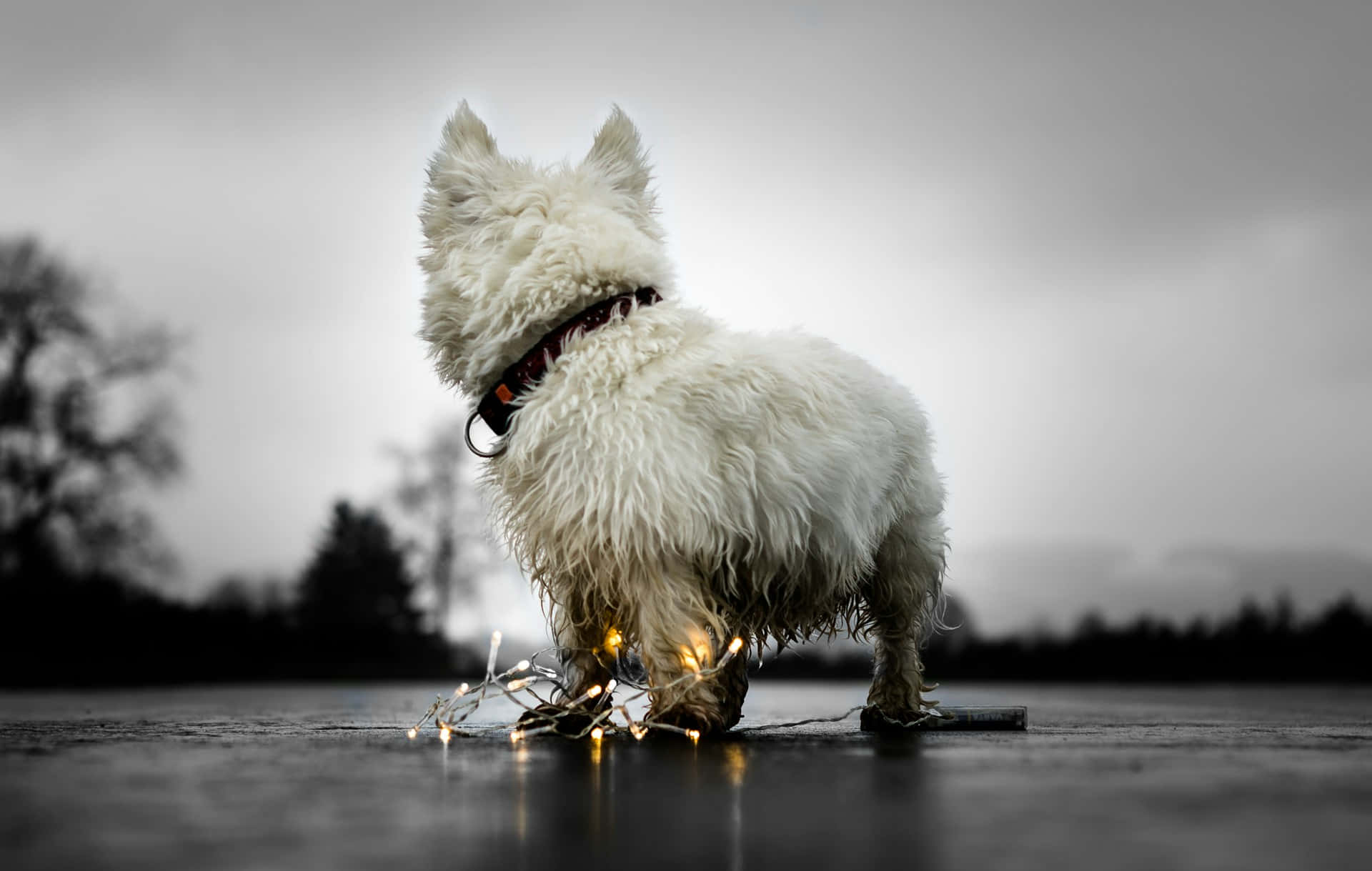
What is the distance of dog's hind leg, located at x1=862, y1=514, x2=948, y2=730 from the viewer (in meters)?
5.64

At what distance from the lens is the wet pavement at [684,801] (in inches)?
83.7

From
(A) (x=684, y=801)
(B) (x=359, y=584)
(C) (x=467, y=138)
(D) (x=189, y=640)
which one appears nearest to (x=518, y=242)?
(C) (x=467, y=138)

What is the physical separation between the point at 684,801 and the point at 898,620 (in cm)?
312

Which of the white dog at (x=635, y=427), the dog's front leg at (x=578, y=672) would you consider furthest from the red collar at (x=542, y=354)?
the dog's front leg at (x=578, y=672)

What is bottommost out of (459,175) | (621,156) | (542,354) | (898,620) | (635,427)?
(898,620)

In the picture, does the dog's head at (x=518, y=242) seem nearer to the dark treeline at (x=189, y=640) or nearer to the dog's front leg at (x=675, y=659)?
the dog's front leg at (x=675, y=659)

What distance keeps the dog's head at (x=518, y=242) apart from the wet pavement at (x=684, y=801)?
159 centimetres

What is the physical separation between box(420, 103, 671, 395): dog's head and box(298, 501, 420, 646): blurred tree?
13.6 meters

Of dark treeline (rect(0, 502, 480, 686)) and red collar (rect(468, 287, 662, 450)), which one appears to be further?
dark treeline (rect(0, 502, 480, 686))

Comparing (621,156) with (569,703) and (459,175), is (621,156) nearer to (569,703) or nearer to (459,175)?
(459,175)

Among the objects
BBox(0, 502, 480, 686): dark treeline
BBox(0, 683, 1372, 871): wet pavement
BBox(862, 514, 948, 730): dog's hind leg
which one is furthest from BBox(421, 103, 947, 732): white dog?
BBox(0, 502, 480, 686): dark treeline

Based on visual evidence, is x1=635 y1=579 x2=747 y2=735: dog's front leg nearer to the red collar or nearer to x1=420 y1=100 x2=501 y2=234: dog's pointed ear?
the red collar

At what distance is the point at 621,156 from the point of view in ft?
17.0

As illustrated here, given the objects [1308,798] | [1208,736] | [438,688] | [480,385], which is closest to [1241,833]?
[1308,798]
